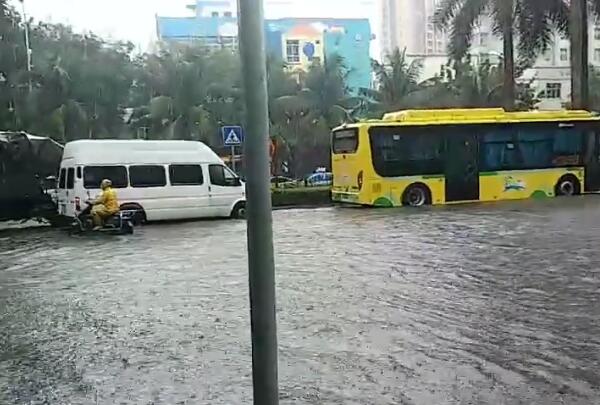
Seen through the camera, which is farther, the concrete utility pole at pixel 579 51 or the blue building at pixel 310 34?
the blue building at pixel 310 34

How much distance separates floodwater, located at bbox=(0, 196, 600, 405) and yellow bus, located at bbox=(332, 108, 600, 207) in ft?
26.4

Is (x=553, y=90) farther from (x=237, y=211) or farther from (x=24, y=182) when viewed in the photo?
(x=24, y=182)

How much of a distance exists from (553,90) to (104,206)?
55.5 metres

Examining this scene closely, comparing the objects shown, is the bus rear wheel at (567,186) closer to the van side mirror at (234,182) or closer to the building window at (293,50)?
the van side mirror at (234,182)

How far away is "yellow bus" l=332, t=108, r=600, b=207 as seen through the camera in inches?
922

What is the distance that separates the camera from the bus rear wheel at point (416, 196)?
78.1ft

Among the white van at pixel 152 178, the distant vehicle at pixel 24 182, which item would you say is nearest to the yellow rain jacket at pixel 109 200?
the white van at pixel 152 178

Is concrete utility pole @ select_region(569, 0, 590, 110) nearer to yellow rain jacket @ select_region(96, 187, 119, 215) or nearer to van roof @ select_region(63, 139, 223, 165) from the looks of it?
van roof @ select_region(63, 139, 223, 165)

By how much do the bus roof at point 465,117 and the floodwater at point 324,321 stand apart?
341 inches

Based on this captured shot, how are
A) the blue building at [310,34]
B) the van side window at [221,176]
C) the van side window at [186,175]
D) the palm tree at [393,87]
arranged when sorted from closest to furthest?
the van side window at [186,175] < the van side window at [221,176] < the palm tree at [393,87] < the blue building at [310,34]

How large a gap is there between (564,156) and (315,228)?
11039mm

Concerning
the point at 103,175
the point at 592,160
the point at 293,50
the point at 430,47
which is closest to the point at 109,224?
the point at 103,175

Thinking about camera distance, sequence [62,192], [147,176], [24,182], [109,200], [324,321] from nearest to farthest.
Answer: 1. [324,321]
2. [109,200]
3. [147,176]
4. [62,192]
5. [24,182]

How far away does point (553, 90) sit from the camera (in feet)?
218
